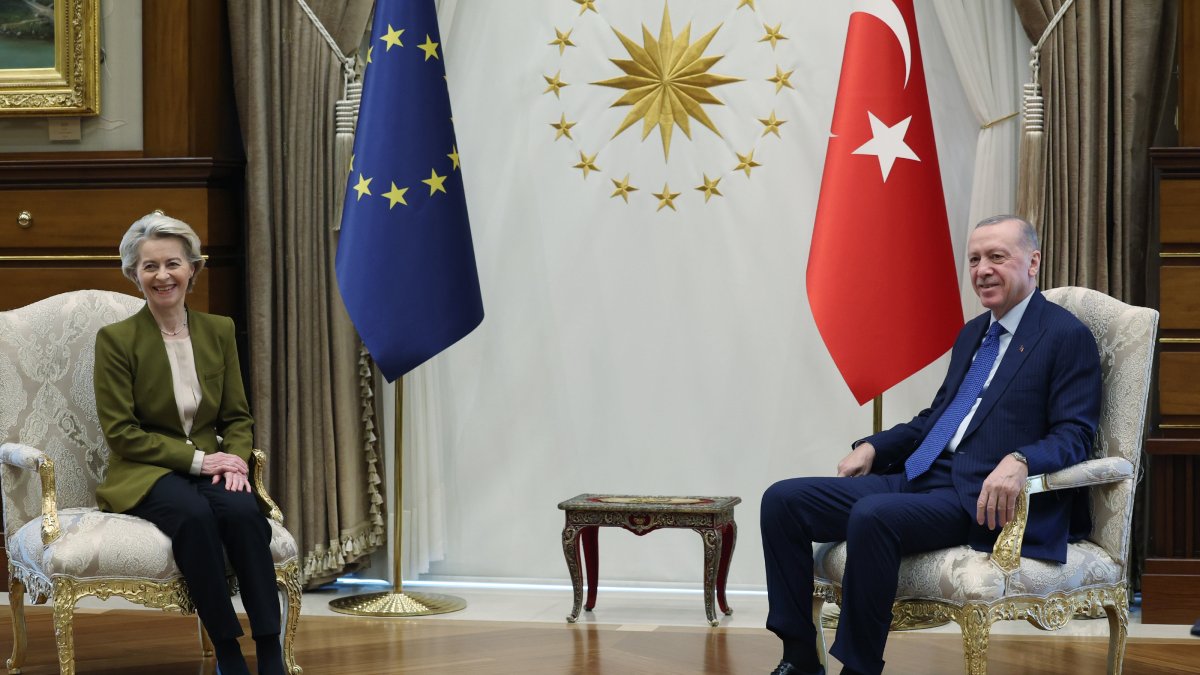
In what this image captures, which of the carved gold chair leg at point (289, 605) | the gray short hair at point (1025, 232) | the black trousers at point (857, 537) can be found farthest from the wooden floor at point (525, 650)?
the gray short hair at point (1025, 232)

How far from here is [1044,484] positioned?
3.55m

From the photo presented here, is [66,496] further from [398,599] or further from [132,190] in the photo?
[132,190]

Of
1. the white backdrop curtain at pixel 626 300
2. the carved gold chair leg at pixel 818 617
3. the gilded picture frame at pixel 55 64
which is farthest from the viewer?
the white backdrop curtain at pixel 626 300

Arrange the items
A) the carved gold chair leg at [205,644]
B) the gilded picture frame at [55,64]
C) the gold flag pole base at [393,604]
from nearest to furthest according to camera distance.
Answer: the carved gold chair leg at [205,644]
the gold flag pole base at [393,604]
the gilded picture frame at [55,64]

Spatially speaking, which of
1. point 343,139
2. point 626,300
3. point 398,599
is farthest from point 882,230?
point 398,599

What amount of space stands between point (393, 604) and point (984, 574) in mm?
2395

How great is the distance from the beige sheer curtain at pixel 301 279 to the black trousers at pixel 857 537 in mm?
2114

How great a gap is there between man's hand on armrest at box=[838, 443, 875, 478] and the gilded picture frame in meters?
3.19

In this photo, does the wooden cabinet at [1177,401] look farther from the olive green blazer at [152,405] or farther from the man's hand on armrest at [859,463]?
the olive green blazer at [152,405]

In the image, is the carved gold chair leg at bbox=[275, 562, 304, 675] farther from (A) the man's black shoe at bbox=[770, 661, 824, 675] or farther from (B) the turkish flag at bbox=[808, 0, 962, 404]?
(B) the turkish flag at bbox=[808, 0, 962, 404]

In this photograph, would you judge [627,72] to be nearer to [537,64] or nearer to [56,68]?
[537,64]

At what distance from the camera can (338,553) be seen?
5395 millimetres

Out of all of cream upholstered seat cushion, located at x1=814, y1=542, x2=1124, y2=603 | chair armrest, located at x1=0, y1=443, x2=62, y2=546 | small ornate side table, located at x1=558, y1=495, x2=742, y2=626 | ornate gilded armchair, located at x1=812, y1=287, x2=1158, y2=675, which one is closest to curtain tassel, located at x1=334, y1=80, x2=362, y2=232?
small ornate side table, located at x1=558, y1=495, x2=742, y2=626

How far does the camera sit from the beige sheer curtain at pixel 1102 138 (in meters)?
4.94
